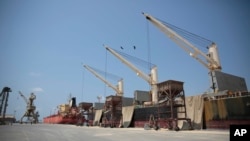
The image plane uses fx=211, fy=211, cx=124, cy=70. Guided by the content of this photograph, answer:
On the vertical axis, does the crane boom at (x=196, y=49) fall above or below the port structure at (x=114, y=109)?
above

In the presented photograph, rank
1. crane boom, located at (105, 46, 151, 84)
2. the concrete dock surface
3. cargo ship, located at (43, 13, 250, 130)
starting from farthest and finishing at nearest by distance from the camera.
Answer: crane boom, located at (105, 46, 151, 84), cargo ship, located at (43, 13, 250, 130), the concrete dock surface

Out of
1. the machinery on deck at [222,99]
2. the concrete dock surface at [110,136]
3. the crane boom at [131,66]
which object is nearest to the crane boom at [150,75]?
the crane boom at [131,66]

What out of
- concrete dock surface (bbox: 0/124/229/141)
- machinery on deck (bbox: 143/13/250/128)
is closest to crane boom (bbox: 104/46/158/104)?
machinery on deck (bbox: 143/13/250/128)

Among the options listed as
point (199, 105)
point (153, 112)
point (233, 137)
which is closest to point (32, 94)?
point (153, 112)

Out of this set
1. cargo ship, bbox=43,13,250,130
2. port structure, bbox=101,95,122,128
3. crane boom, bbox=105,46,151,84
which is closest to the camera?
cargo ship, bbox=43,13,250,130

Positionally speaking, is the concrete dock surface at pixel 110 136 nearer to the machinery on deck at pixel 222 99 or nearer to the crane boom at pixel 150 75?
the machinery on deck at pixel 222 99

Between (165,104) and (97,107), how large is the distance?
217 ft

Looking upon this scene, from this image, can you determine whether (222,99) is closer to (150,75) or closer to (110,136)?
(110,136)

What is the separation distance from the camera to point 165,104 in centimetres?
4812

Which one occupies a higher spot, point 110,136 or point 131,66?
point 131,66

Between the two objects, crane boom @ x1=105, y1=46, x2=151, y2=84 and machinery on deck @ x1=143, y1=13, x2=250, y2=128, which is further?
crane boom @ x1=105, y1=46, x2=151, y2=84

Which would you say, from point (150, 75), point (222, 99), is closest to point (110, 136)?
point (222, 99)

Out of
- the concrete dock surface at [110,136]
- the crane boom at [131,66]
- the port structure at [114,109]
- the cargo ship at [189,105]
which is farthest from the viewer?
the crane boom at [131,66]

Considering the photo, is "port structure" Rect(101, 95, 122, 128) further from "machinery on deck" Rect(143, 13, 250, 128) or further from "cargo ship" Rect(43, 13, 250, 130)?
"machinery on deck" Rect(143, 13, 250, 128)
